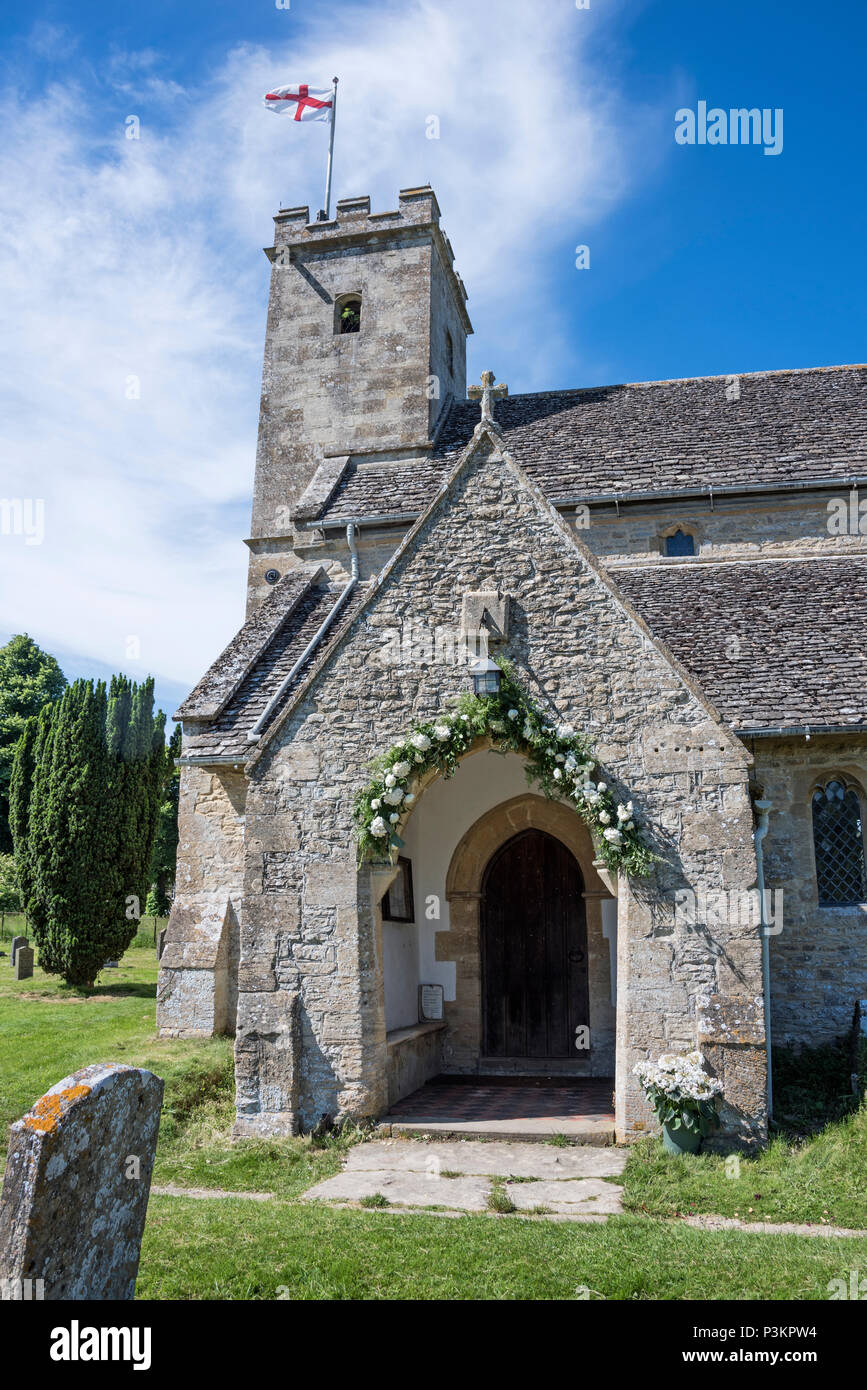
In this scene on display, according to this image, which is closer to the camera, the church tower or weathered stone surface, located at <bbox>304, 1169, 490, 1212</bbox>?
weathered stone surface, located at <bbox>304, 1169, 490, 1212</bbox>

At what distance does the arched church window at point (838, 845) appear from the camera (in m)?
10.4

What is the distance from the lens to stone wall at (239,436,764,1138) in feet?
25.8

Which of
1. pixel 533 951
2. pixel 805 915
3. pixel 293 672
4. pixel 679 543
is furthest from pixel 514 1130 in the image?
pixel 679 543

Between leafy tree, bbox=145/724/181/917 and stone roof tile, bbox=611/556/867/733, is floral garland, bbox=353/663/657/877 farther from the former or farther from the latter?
leafy tree, bbox=145/724/181/917

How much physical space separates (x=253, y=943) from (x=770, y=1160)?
4664mm

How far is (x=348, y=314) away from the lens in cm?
1817

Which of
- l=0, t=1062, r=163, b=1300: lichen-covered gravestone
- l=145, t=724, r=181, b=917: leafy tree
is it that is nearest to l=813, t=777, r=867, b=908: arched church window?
l=0, t=1062, r=163, b=1300: lichen-covered gravestone

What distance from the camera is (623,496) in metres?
13.7

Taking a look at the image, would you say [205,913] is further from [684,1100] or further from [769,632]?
[769,632]

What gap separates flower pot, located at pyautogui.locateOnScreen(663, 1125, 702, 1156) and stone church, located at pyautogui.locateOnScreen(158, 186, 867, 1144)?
347mm

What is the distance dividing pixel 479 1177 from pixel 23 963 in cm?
1563

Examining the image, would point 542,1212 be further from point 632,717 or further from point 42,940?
point 42,940

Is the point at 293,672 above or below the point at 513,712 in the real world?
above
